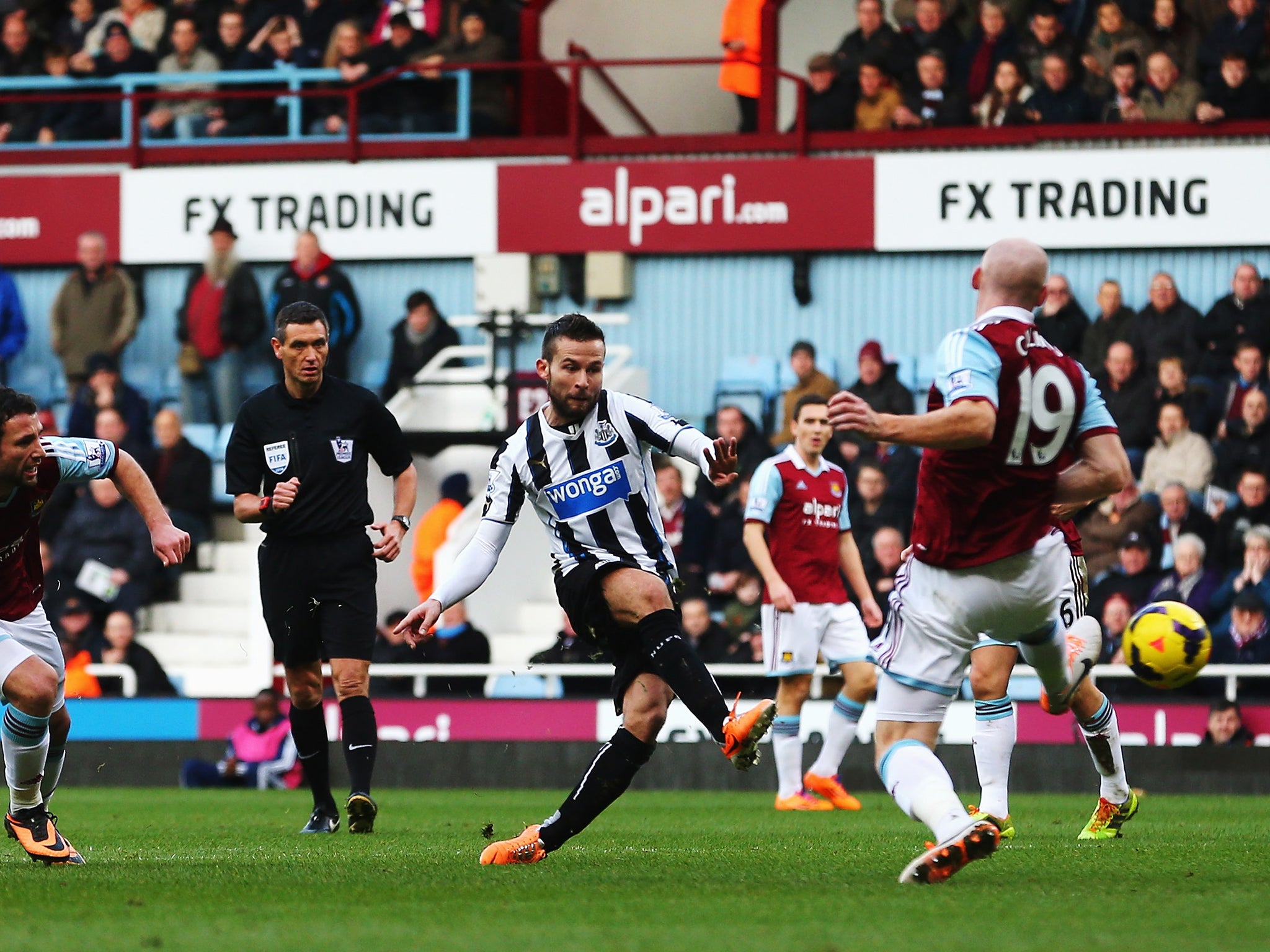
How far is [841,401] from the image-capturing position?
19.0 feet

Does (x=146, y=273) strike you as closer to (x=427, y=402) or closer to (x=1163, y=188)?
(x=427, y=402)

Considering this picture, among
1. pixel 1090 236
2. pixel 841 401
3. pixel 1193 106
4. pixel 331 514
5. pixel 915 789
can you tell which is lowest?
pixel 915 789

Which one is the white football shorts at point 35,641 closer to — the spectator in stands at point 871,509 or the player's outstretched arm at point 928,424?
the player's outstretched arm at point 928,424

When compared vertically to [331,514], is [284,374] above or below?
above

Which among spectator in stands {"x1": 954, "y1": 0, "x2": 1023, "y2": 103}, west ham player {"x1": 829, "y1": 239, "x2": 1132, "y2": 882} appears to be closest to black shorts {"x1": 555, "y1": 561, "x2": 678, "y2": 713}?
west ham player {"x1": 829, "y1": 239, "x2": 1132, "y2": 882}

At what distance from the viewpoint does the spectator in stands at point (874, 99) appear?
62.5 feet

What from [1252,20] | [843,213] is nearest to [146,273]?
[843,213]

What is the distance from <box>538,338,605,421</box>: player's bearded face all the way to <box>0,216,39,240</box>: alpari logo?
1522cm

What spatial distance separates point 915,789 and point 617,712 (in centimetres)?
140

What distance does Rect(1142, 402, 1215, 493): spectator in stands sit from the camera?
53.2 ft

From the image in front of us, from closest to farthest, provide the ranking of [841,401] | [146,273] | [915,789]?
1. [841,401]
2. [915,789]
3. [146,273]

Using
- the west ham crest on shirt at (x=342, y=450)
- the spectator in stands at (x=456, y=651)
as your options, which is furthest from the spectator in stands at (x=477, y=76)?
the west ham crest on shirt at (x=342, y=450)

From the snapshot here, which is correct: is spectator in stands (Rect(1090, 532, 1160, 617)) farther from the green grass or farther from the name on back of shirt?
the name on back of shirt

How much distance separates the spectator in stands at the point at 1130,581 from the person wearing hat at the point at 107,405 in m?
9.17
